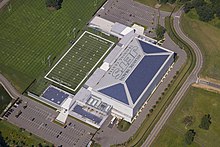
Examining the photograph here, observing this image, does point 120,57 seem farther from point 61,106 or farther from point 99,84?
point 61,106

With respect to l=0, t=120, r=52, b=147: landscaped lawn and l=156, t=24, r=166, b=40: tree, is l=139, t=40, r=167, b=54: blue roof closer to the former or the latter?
l=156, t=24, r=166, b=40: tree

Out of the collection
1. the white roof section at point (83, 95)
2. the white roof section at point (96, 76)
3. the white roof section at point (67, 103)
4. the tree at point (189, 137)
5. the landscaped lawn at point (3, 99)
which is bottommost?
the landscaped lawn at point (3, 99)

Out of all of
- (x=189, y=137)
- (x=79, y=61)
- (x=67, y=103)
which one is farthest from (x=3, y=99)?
(x=189, y=137)

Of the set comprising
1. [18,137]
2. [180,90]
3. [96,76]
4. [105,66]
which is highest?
[180,90]

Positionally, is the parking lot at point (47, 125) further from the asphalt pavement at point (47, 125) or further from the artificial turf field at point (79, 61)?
the artificial turf field at point (79, 61)

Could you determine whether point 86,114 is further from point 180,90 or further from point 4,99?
point 180,90

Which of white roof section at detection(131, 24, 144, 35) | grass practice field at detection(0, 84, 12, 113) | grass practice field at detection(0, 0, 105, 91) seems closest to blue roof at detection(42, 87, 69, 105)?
grass practice field at detection(0, 0, 105, 91)

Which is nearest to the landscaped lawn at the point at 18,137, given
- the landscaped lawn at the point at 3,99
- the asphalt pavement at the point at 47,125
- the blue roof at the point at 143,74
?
the asphalt pavement at the point at 47,125
